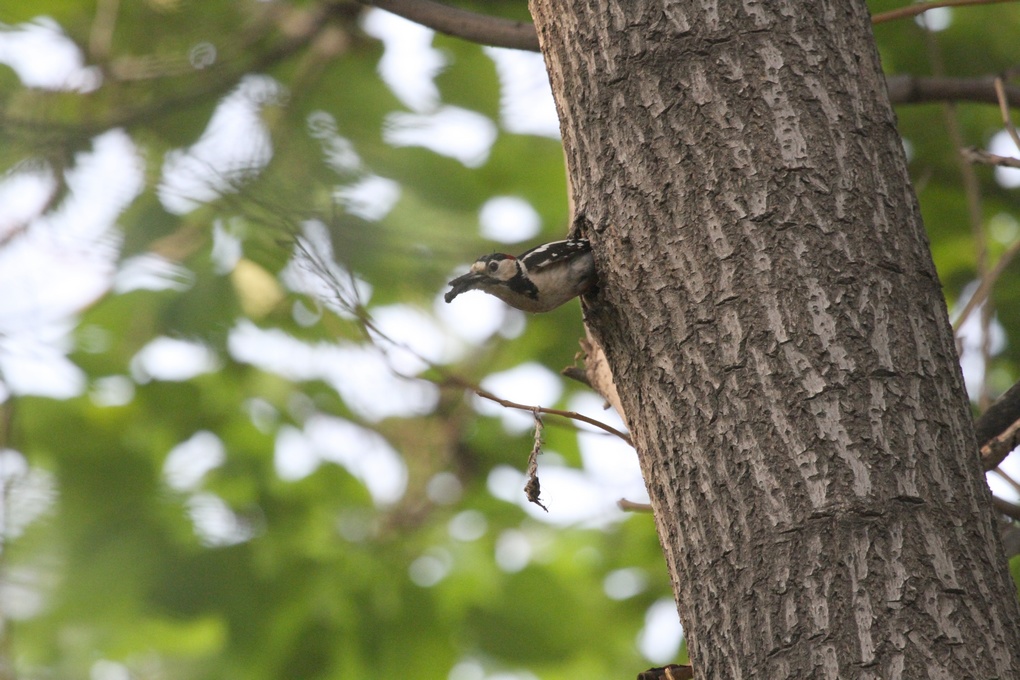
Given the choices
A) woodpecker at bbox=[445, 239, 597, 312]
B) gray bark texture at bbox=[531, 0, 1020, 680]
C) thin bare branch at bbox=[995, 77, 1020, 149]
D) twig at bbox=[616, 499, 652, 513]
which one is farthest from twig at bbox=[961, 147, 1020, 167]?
twig at bbox=[616, 499, 652, 513]

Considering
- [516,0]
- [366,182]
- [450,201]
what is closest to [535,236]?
[450,201]

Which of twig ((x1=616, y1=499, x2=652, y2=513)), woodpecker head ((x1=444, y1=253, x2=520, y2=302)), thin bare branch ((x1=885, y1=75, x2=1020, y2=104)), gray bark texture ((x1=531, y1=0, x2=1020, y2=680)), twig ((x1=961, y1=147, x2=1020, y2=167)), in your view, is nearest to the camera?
gray bark texture ((x1=531, y1=0, x2=1020, y2=680))

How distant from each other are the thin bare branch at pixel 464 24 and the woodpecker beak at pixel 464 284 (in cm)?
63

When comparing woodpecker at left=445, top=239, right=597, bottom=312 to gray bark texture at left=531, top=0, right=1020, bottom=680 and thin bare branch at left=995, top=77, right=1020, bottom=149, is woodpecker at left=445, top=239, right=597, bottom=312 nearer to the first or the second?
gray bark texture at left=531, top=0, right=1020, bottom=680

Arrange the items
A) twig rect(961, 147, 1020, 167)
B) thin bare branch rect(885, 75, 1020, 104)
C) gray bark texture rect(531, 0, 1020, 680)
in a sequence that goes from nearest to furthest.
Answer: gray bark texture rect(531, 0, 1020, 680)
twig rect(961, 147, 1020, 167)
thin bare branch rect(885, 75, 1020, 104)

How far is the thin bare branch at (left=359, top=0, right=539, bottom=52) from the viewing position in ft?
6.53

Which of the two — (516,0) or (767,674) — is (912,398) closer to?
(767,674)

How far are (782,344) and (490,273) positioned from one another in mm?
577

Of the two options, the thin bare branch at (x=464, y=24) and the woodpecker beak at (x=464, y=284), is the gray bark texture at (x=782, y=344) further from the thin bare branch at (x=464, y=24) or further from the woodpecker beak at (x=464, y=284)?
the thin bare branch at (x=464, y=24)

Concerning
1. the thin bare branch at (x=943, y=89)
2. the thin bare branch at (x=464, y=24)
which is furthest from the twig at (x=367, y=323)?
the thin bare branch at (x=943, y=89)

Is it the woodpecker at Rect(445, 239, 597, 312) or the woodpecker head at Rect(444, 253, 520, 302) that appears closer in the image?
the woodpecker at Rect(445, 239, 597, 312)

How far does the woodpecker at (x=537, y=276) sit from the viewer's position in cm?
154

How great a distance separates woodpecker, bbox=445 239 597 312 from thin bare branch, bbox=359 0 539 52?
62 centimetres

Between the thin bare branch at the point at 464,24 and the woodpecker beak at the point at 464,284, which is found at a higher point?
the thin bare branch at the point at 464,24
